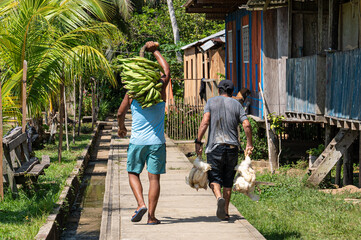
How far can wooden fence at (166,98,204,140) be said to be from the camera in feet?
60.6

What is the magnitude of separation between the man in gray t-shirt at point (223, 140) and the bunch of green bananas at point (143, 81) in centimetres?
77

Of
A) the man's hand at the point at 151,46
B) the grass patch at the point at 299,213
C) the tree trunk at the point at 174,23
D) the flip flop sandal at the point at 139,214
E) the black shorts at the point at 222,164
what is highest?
the tree trunk at the point at 174,23

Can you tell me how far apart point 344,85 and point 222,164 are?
3558 millimetres

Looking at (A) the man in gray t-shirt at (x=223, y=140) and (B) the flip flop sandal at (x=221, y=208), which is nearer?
(B) the flip flop sandal at (x=221, y=208)

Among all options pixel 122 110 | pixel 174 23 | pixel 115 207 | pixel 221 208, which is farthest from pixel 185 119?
pixel 174 23

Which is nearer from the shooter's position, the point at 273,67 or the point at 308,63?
the point at 308,63

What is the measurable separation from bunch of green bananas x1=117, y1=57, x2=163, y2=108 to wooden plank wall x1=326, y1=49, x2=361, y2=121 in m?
3.65

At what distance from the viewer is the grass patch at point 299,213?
741cm

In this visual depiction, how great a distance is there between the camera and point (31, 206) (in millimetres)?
8312

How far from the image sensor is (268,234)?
7434 mm

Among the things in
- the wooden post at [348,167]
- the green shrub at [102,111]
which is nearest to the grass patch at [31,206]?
the wooden post at [348,167]

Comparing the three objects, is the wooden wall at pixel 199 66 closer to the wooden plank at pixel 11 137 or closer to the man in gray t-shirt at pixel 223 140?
the wooden plank at pixel 11 137

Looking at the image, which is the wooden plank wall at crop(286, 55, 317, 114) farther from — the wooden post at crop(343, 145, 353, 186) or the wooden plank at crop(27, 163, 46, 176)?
the wooden plank at crop(27, 163, 46, 176)

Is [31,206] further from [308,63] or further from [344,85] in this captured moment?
[308,63]
